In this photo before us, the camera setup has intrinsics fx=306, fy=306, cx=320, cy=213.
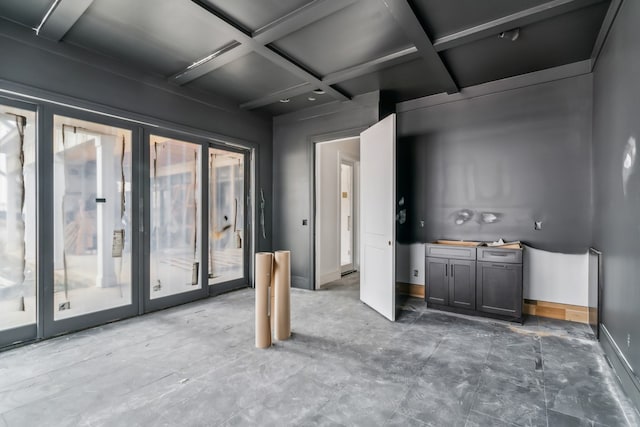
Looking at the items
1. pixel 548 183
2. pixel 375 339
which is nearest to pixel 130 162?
pixel 375 339

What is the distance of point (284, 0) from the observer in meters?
2.31

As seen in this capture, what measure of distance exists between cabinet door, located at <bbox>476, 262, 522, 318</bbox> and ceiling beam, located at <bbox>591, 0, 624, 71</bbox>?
86.6 inches

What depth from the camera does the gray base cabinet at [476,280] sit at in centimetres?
330

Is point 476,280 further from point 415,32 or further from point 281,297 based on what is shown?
point 415,32

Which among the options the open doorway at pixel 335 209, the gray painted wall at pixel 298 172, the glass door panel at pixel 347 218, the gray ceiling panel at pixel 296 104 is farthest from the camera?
the glass door panel at pixel 347 218

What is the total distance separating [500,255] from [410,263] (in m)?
1.30

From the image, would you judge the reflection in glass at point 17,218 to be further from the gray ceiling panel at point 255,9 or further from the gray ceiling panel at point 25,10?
the gray ceiling panel at point 255,9

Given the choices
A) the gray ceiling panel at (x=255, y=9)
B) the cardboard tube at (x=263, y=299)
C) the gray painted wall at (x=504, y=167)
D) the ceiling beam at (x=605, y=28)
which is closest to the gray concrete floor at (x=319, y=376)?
the cardboard tube at (x=263, y=299)

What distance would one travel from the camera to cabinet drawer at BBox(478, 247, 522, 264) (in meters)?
3.28

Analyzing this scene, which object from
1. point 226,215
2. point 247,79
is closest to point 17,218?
point 226,215

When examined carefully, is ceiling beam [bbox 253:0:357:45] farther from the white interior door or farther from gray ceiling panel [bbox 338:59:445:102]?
the white interior door

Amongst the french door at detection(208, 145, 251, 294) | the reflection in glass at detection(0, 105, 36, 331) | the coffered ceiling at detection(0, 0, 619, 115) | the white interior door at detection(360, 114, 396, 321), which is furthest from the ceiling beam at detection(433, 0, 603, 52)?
the reflection in glass at detection(0, 105, 36, 331)

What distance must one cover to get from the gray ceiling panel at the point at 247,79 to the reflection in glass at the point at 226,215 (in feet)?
2.91

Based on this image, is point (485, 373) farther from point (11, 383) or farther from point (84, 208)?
point (84, 208)
